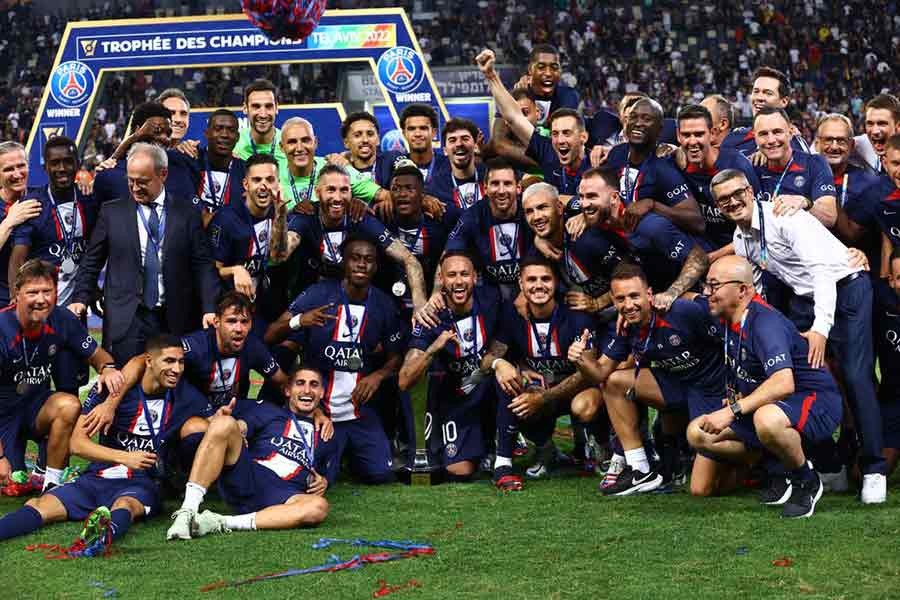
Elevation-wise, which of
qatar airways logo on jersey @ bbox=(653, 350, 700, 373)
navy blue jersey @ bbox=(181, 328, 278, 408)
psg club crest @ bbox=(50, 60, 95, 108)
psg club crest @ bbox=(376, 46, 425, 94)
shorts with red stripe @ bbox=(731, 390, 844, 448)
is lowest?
shorts with red stripe @ bbox=(731, 390, 844, 448)

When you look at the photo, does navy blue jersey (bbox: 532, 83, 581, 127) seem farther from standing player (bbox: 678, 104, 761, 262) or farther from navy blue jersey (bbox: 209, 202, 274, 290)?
navy blue jersey (bbox: 209, 202, 274, 290)

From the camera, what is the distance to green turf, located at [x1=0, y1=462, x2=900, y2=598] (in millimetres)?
4762

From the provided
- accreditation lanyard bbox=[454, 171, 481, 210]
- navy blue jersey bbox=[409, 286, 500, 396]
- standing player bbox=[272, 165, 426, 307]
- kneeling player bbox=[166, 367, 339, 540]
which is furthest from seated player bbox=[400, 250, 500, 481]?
kneeling player bbox=[166, 367, 339, 540]

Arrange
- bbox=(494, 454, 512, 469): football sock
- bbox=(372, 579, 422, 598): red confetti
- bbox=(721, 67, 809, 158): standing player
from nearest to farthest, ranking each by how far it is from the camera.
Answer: bbox=(372, 579, 422, 598): red confetti
bbox=(494, 454, 512, 469): football sock
bbox=(721, 67, 809, 158): standing player

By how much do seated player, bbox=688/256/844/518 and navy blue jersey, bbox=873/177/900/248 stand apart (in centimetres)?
85

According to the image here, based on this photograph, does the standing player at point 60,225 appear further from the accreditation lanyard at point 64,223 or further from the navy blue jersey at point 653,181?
the navy blue jersey at point 653,181

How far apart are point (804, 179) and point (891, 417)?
1308mm

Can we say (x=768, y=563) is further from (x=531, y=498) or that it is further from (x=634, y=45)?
(x=634, y=45)

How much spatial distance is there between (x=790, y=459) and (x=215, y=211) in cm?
359

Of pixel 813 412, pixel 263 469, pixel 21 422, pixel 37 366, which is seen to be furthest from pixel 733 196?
pixel 21 422

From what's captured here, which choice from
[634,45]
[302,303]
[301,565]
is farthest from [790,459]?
[634,45]

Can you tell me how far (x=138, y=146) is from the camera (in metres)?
6.84

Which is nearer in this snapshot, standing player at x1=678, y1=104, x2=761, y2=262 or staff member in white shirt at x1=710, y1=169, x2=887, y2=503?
staff member in white shirt at x1=710, y1=169, x2=887, y2=503

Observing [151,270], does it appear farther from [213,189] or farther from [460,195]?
[460,195]
